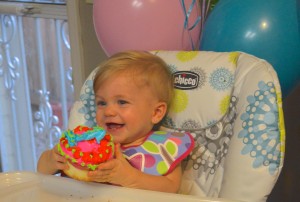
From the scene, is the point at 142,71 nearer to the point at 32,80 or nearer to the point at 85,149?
the point at 85,149

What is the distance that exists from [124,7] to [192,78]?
360 millimetres

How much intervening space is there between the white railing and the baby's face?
3.71ft

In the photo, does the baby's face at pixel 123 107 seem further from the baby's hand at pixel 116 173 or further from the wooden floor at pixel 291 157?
the wooden floor at pixel 291 157

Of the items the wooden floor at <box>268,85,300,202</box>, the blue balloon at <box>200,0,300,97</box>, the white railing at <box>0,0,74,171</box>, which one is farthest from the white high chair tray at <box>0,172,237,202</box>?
the white railing at <box>0,0,74,171</box>

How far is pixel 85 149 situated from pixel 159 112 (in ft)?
1.11

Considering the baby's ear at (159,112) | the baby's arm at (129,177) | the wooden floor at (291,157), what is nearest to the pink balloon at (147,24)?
the baby's ear at (159,112)

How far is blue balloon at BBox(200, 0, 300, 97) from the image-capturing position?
1.19m

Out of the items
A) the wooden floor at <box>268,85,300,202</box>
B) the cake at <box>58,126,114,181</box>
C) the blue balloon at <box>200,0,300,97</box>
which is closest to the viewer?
the cake at <box>58,126,114,181</box>

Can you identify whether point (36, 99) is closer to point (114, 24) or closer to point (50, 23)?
point (50, 23)

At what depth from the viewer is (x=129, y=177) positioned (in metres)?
0.92

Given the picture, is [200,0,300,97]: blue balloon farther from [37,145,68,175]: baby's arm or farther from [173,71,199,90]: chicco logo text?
[37,145,68,175]: baby's arm

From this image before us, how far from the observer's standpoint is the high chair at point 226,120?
96 cm

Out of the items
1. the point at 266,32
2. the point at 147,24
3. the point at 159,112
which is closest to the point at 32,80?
the point at 147,24

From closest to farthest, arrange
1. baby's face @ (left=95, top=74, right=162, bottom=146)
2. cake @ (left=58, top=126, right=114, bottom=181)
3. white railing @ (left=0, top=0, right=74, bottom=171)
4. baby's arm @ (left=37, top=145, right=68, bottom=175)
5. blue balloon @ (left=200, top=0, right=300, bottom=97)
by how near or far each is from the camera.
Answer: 1. cake @ (left=58, top=126, right=114, bottom=181)
2. baby's arm @ (left=37, top=145, right=68, bottom=175)
3. baby's face @ (left=95, top=74, right=162, bottom=146)
4. blue balloon @ (left=200, top=0, right=300, bottom=97)
5. white railing @ (left=0, top=0, right=74, bottom=171)
